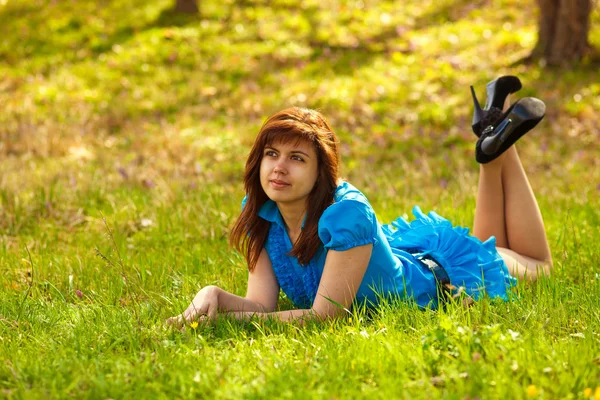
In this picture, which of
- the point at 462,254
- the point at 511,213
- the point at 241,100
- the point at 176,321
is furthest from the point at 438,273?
the point at 241,100

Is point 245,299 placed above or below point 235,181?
below

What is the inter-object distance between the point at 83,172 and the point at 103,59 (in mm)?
5519

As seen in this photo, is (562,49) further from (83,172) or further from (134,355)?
(134,355)

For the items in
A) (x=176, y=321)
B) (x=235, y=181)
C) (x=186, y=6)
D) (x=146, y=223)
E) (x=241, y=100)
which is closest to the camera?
(x=176, y=321)

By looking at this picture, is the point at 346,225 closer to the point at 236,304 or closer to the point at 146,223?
the point at 236,304

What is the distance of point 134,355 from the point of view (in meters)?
2.77

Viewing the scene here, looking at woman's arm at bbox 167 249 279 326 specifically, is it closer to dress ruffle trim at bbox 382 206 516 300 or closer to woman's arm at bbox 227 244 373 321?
woman's arm at bbox 227 244 373 321

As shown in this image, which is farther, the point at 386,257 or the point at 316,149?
the point at 386,257

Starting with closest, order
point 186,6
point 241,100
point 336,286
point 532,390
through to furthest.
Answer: point 532,390
point 336,286
point 241,100
point 186,6

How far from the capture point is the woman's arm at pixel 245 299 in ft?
10.4

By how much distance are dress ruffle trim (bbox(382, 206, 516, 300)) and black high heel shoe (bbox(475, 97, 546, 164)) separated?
502 mm

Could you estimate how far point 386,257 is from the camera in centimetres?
347

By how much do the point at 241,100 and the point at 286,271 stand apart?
7.20 metres

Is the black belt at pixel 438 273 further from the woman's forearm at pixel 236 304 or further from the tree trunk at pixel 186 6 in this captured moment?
the tree trunk at pixel 186 6
